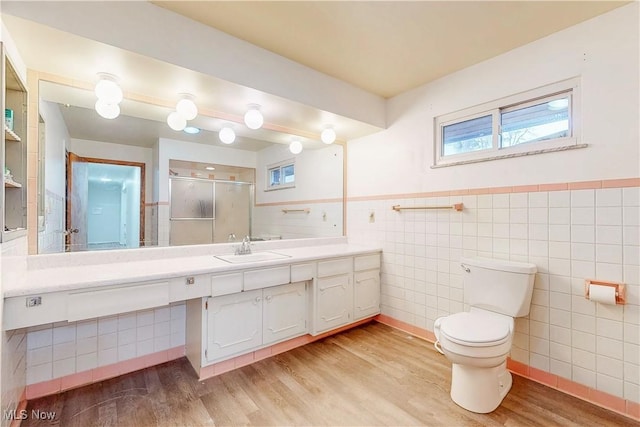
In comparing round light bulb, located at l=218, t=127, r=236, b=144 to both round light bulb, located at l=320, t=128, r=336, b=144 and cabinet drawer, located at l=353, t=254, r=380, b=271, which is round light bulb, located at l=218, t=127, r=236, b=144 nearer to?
round light bulb, located at l=320, t=128, r=336, b=144

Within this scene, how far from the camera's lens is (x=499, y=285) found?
2.00m

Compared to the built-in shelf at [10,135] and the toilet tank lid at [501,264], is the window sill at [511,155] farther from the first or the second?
the built-in shelf at [10,135]

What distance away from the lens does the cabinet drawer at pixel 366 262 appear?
279 centimetres

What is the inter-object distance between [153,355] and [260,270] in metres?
1.01

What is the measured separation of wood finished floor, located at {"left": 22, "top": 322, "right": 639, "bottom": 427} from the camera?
5.28ft

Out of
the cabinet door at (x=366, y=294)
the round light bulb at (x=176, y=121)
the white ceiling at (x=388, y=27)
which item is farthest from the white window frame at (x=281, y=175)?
the cabinet door at (x=366, y=294)

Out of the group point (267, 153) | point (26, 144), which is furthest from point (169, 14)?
point (267, 153)

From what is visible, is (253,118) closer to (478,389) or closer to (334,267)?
(334,267)

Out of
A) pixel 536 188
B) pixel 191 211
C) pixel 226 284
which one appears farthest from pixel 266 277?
pixel 536 188

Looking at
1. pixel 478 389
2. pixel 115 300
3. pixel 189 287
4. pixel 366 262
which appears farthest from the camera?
pixel 366 262

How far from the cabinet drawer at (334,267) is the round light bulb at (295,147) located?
1.28 metres

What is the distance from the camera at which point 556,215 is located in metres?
1.93

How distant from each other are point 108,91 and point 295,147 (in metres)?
1.69

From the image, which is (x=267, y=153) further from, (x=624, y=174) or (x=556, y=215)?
(x=624, y=174)
